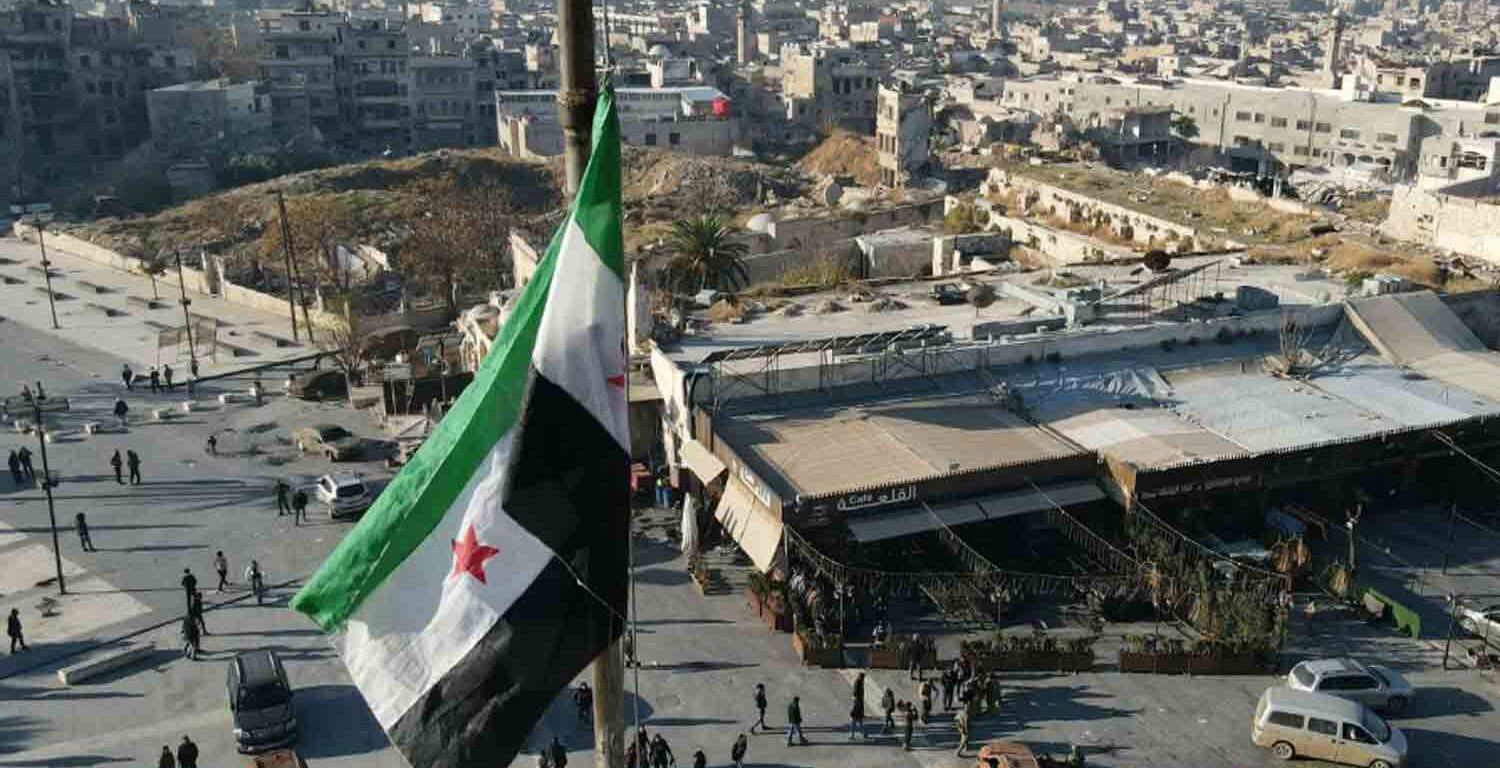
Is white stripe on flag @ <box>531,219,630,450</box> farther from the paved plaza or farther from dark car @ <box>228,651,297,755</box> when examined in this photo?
dark car @ <box>228,651,297,755</box>

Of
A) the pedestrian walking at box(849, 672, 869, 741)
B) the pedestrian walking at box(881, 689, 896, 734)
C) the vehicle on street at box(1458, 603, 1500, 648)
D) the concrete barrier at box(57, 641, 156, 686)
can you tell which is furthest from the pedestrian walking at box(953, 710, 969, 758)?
the concrete barrier at box(57, 641, 156, 686)

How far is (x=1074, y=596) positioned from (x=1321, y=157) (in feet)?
224

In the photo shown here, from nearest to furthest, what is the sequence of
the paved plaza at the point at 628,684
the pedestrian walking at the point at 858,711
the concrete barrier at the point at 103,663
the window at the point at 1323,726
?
the window at the point at 1323,726, the paved plaza at the point at 628,684, the pedestrian walking at the point at 858,711, the concrete barrier at the point at 103,663

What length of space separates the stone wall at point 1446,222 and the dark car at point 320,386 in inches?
1299

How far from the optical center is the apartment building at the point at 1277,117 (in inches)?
3059

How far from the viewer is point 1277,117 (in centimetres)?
8500

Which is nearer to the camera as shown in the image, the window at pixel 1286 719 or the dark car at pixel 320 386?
the window at pixel 1286 719

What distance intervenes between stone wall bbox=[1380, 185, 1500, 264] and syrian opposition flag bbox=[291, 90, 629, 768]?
38.5 m

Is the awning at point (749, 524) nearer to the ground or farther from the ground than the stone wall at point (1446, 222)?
nearer to the ground

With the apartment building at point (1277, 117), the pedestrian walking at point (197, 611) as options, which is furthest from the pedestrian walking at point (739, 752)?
the apartment building at point (1277, 117)

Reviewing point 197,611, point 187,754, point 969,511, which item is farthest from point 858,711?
point 197,611

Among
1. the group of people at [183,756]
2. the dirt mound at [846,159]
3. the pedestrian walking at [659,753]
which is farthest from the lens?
the dirt mound at [846,159]

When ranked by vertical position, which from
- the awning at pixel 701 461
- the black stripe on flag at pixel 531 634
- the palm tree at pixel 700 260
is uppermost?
the black stripe on flag at pixel 531 634

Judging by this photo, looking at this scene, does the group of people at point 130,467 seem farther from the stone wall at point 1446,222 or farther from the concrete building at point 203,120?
the concrete building at point 203,120
